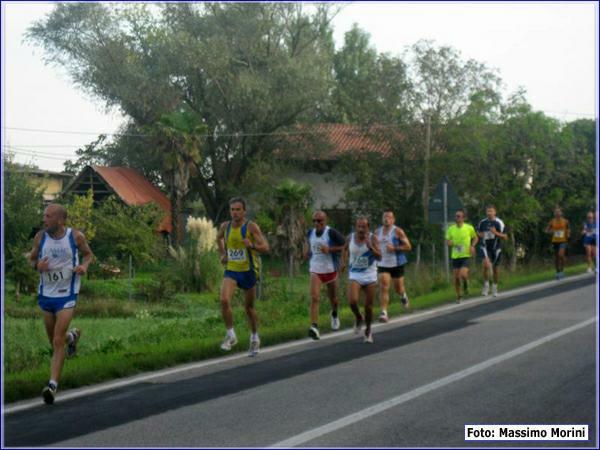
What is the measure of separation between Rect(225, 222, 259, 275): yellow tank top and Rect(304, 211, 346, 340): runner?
6.89ft

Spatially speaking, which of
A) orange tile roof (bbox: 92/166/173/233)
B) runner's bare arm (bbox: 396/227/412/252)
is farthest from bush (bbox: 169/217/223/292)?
runner's bare arm (bbox: 396/227/412/252)

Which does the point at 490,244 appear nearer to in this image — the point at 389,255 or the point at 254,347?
the point at 389,255

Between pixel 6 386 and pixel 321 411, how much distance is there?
3315 mm

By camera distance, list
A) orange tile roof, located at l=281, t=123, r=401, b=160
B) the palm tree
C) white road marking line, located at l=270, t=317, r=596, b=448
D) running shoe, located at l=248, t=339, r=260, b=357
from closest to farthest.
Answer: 1. white road marking line, located at l=270, t=317, r=596, b=448
2. running shoe, located at l=248, t=339, r=260, b=357
3. the palm tree
4. orange tile roof, located at l=281, t=123, r=401, b=160

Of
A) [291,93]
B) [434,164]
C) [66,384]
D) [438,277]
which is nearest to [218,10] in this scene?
[291,93]

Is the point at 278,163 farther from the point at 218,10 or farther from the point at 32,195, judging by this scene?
the point at 32,195

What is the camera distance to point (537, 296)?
22406 mm

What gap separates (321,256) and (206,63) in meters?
33.0

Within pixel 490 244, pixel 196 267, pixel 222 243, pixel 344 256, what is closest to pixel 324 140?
pixel 196 267

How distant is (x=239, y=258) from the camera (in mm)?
13758

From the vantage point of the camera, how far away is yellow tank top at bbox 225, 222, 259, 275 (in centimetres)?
1364

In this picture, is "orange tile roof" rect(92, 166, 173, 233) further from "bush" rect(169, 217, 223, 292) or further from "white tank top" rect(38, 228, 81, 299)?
"white tank top" rect(38, 228, 81, 299)

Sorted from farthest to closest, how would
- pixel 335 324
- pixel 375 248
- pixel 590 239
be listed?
pixel 590 239
pixel 335 324
pixel 375 248

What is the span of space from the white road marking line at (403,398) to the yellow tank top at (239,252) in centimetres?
331
